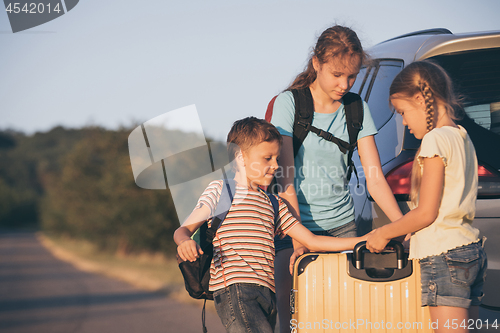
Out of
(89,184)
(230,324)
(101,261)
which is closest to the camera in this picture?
(230,324)

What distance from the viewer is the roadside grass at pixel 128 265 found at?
8625mm

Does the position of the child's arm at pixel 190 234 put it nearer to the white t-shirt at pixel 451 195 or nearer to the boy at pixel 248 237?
the boy at pixel 248 237

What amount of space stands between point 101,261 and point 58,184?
7.73 metres

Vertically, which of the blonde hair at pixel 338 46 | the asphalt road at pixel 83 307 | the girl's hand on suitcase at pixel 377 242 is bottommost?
the asphalt road at pixel 83 307

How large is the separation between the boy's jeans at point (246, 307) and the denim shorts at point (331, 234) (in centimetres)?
28

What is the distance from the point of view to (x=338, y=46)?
209 cm

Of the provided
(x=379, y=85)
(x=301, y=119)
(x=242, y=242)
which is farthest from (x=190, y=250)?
(x=379, y=85)

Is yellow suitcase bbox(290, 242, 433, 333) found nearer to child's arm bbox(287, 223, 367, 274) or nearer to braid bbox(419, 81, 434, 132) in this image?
child's arm bbox(287, 223, 367, 274)

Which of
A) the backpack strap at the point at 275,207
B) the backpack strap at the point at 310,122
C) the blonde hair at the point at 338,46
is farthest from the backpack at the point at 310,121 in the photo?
the backpack strap at the point at 275,207

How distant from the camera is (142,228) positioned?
18250mm

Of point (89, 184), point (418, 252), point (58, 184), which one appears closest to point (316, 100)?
point (418, 252)

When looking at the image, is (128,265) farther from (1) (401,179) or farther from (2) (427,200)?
(2) (427,200)

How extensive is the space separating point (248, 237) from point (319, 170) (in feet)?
1.60

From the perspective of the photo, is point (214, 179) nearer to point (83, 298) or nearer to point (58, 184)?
point (83, 298)
